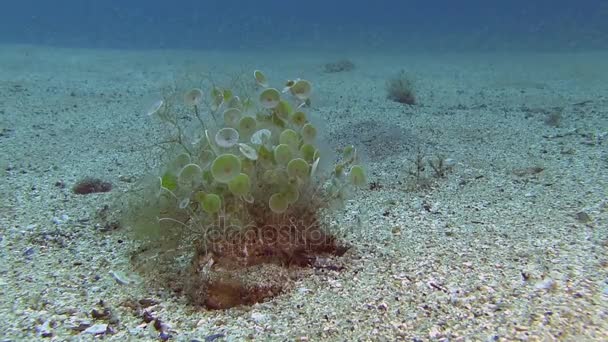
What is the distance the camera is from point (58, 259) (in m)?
3.32

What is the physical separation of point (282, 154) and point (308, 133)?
1.12 ft

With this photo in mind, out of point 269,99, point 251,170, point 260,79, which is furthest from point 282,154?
point 260,79

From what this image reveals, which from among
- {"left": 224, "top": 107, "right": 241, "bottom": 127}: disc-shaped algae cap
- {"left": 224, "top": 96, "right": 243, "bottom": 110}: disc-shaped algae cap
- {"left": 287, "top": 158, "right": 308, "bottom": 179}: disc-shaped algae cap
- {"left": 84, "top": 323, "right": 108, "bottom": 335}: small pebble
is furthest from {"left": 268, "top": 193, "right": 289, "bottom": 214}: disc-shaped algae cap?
{"left": 84, "top": 323, "right": 108, "bottom": 335}: small pebble

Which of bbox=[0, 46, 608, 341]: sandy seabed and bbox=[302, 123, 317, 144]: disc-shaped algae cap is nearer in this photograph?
bbox=[0, 46, 608, 341]: sandy seabed

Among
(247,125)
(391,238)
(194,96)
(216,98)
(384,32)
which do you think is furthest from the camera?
(384,32)

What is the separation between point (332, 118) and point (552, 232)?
5.09 m

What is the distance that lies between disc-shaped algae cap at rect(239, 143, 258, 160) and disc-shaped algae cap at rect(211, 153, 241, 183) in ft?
0.27

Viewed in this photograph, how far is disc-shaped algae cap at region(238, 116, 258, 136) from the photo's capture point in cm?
292

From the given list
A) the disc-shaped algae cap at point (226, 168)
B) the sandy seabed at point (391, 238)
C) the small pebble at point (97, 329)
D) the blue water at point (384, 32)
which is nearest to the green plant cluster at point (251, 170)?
the disc-shaped algae cap at point (226, 168)

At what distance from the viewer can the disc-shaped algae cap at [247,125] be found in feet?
9.59

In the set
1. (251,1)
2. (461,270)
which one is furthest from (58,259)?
(251,1)

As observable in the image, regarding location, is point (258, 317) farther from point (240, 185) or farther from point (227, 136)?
point (227, 136)

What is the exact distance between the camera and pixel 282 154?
2.76 metres

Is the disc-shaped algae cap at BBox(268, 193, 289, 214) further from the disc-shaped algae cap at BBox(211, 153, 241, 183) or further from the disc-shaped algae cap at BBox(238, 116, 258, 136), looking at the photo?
the disc-shaped algae cap at BBox(238, 116, 258, 136)
